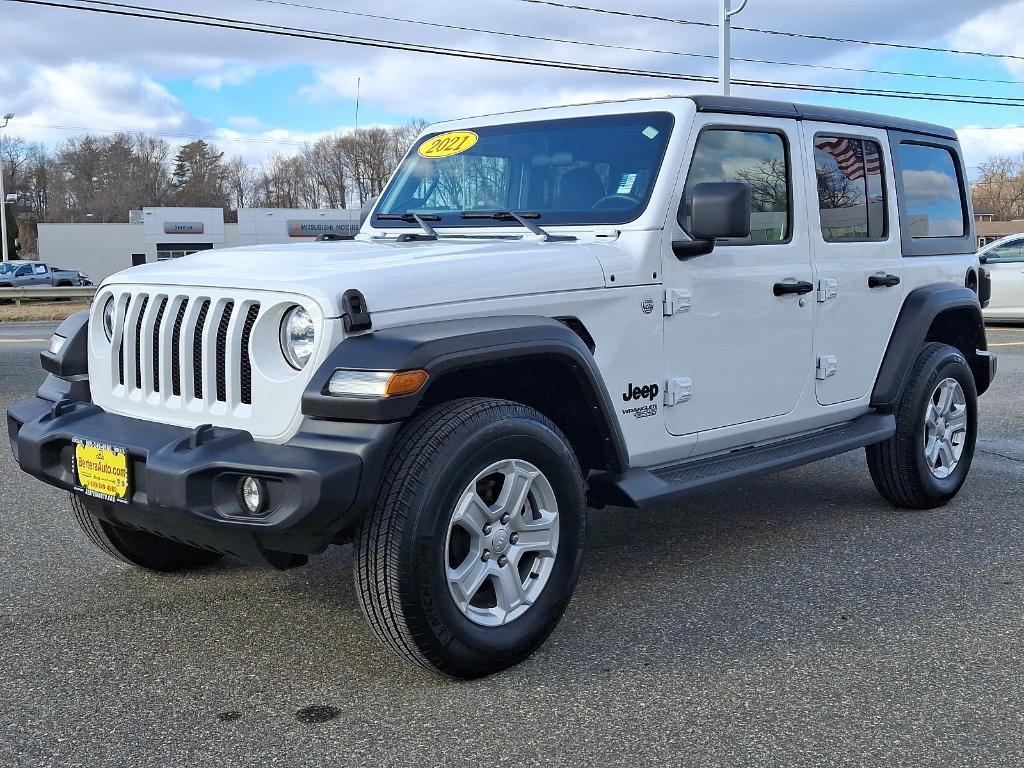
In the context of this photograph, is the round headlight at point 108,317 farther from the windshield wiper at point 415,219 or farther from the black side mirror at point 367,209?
the black side mirror at point 367,209

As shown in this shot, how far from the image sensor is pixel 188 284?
368cm

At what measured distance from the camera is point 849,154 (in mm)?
5391

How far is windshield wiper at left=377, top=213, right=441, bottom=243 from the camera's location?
470 centimetres

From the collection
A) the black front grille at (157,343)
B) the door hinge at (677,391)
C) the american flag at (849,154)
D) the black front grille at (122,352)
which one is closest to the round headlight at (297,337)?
the black front grille at (157,343)

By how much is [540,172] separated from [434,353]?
66.1 inches

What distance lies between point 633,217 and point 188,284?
1.70 m

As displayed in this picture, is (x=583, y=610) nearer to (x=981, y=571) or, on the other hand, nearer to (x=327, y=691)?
(x=327, y=691)

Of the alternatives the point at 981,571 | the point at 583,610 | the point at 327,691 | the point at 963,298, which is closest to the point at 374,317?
the point at 327,691

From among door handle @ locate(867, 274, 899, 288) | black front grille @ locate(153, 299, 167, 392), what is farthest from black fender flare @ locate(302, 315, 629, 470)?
door handle @ locate(867, 274, 899, 288)

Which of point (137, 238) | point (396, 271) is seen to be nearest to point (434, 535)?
point (396, 271)

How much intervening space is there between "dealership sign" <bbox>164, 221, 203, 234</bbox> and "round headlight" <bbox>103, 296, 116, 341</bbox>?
232 feet

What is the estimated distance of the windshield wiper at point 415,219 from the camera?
4699mm

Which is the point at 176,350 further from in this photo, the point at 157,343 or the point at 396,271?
the point at 396,271

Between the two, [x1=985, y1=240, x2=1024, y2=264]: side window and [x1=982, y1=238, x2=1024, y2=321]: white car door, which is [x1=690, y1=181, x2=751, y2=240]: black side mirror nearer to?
[x1=982, y1=238, x2=1024, y2=321]: white car door
